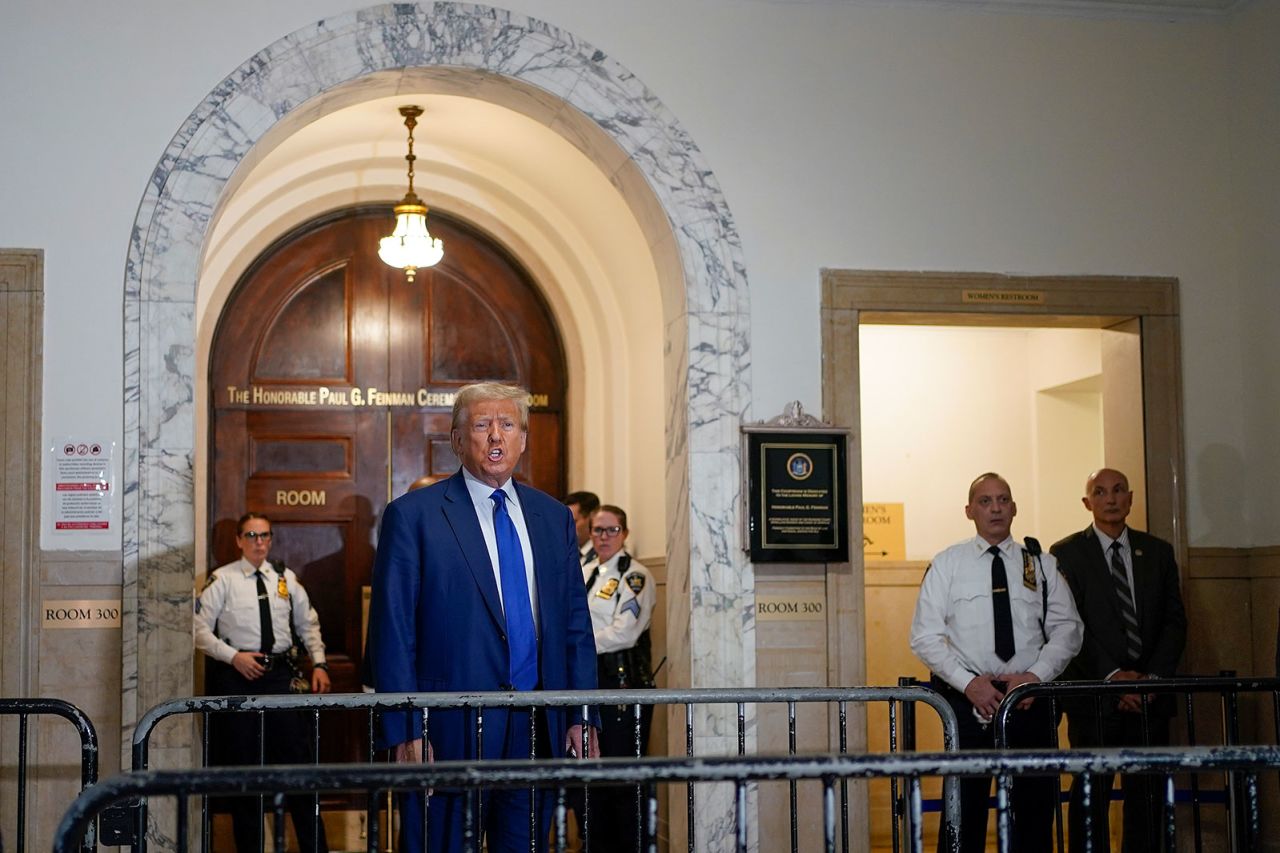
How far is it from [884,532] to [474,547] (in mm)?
6256

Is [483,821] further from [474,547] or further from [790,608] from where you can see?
[790,608]

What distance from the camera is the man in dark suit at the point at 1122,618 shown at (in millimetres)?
7742

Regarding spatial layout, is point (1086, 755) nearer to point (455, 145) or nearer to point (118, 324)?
point (118, 324)

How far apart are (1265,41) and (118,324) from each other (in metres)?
6.01

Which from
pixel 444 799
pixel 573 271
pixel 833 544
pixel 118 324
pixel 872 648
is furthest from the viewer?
pixel 573 271

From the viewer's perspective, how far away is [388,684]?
4.88m

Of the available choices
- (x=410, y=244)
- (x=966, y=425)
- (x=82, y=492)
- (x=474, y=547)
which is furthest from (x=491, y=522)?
(x=966, y=425)

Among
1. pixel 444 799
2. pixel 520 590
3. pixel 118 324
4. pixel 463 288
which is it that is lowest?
pixel 444 799

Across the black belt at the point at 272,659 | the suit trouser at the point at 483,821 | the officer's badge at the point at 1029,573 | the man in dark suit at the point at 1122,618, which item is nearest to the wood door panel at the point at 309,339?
the black belt at the point at 272,659

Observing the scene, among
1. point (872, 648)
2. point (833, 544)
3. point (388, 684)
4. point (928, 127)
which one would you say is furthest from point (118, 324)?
point (872, 648)

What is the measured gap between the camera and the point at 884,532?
1080 cm

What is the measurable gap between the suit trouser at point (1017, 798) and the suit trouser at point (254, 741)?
353cm

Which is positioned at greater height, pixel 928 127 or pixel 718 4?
pixel 718 4

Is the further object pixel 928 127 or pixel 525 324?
pixel 525 324
